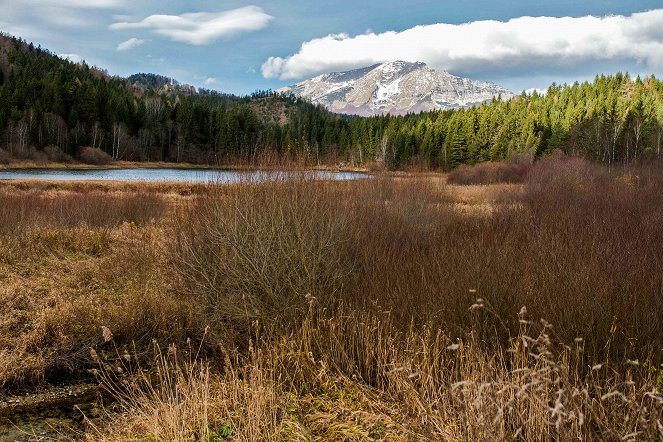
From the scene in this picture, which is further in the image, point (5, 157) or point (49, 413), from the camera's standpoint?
point (5, 157)

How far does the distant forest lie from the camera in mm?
59656

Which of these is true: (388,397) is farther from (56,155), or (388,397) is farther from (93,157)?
(93,157)

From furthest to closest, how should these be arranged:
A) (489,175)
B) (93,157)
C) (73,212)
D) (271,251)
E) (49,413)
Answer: (93,157)
(489,175)
(73,212)
(271,251)
(49,413)

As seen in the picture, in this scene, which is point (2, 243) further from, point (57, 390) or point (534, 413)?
point (534, 413)

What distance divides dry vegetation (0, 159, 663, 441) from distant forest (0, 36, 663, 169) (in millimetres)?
39572

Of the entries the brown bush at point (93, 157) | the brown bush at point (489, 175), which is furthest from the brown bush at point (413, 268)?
the brown bush at point (93, 157)

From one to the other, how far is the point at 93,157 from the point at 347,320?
73732mm

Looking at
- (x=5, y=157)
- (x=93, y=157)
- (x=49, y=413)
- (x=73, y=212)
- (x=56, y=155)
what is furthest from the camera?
(x=93, y=157)

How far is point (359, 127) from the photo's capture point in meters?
107

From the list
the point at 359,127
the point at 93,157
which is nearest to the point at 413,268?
the point at 93,157

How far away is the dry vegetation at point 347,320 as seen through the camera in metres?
4.09

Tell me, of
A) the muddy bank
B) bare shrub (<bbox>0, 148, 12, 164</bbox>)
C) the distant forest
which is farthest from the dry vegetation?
bare shrub (<bbox>0, 148, 12, 164</bbox>)

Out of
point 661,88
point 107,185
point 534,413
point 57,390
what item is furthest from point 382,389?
point 661,88

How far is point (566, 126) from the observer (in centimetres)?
6662
